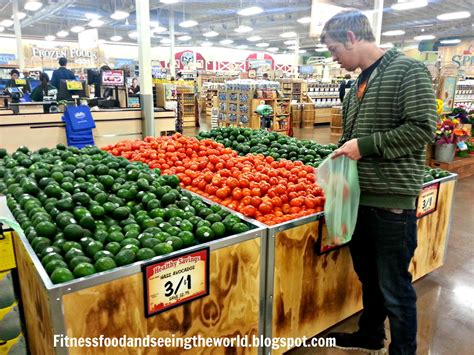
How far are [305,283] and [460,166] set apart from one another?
5.98m

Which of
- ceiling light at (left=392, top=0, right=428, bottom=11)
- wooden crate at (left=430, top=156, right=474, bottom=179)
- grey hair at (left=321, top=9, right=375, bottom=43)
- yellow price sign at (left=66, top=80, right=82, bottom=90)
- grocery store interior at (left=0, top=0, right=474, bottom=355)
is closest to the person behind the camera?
grocery store interior at (left=0, top=0, right=474, bottom=355)

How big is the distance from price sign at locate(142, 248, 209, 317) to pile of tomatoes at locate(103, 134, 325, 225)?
1.72 feet

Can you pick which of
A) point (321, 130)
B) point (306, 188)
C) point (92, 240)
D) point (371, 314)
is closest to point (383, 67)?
point (306, 188)

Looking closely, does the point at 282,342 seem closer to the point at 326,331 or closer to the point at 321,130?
the point at 326,331

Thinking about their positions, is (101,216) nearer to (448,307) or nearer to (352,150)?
(352,150)

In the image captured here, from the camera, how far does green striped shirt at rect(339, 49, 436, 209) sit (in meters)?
1.80

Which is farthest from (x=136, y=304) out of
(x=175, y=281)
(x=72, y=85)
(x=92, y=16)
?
(x=92, y=16)

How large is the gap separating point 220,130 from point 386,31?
22.9 metres

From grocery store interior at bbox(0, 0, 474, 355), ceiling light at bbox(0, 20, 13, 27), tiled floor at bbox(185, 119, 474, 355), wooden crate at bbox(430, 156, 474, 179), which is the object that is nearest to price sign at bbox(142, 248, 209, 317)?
grocery store interior at bbox(0, 0, 474, 355)

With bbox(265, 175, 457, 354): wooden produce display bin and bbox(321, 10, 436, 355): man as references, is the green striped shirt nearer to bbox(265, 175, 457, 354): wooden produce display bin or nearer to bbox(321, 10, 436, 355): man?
bbox(321, 10, 436, 355): man

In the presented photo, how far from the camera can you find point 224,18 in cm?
2039

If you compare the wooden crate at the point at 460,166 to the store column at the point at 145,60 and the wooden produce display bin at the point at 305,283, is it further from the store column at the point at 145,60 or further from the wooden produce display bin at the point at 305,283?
the store column at the point at 145,60

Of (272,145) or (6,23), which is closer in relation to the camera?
(272,145)

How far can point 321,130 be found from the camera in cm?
1450
